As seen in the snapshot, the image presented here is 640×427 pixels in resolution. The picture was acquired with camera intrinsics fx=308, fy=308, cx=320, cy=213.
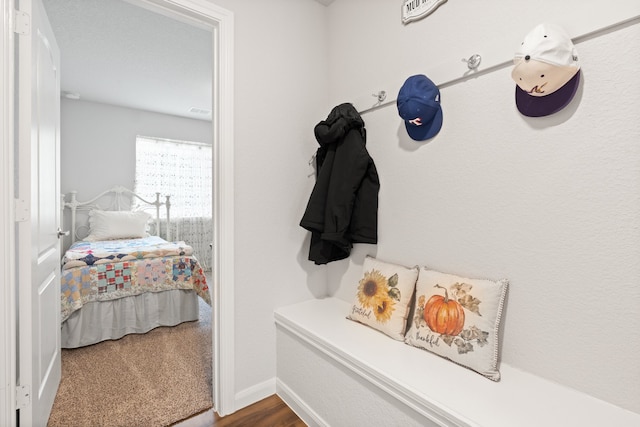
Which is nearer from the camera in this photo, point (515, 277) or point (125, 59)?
point (515, 277)


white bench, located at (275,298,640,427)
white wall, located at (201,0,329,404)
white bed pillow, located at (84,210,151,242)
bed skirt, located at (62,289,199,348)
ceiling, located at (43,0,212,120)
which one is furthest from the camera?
white bed pillow, located at (84,210,151,242)

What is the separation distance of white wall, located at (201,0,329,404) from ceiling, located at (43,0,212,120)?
757 mm

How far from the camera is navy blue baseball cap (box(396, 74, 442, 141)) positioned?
56.9 inches

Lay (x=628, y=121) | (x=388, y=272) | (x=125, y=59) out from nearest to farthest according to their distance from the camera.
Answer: (x=628, y=121) < (x=388, y=272) < (x=125, y=59)

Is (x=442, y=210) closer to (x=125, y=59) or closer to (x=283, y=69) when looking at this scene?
(x=283, y=69)

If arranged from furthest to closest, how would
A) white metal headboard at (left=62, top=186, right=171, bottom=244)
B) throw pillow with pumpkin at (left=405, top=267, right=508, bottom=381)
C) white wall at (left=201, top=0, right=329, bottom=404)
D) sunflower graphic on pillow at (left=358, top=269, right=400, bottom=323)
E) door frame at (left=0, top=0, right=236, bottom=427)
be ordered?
white metal headboard at (left=62, top=186, right=171, bottom=244) → white wall at (left=201, top=0, right=329, bottom=404) → door frame at (left=0, top=0, right=236, bottom=427) → sunflower graphic on pillow at (left=358, top=269, right=400, bottom=323) → throw pillow with pumpkin at (left=405, top=267, right=508, bottom=381)

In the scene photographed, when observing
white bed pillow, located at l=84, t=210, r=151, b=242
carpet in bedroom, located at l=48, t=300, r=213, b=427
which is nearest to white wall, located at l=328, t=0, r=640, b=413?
carpet in bedroom, located at l=48, t=300, r=213, b=427

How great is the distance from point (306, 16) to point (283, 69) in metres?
0.45

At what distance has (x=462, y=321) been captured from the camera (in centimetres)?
126

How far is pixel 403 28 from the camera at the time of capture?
5.44ft

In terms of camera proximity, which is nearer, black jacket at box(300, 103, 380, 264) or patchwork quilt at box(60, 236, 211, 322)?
black jacket at box(300, 103, 380, 264)

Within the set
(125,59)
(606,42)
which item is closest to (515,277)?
(606,42)

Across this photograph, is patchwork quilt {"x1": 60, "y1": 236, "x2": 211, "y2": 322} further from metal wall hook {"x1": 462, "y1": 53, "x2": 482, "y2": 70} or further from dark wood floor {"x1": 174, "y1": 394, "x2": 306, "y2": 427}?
metal wall hook {"x1": 462, "y1": 53, "x2": 482, "y2": 70}

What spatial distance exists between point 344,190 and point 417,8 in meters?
1.00
